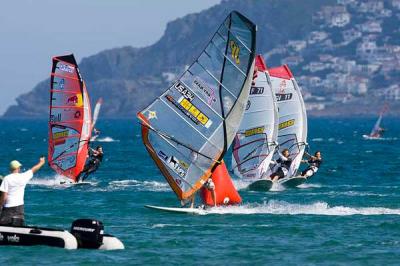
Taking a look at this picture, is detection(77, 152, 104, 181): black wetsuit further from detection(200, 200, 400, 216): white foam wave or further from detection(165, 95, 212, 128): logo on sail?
detection(165, 95, 212, 128): logo on sail

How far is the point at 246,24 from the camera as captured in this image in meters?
34.3

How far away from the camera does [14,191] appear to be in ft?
85.5

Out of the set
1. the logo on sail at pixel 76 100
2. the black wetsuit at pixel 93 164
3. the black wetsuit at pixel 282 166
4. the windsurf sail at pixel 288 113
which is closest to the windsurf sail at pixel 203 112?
the black wetsuit at pixel 93 164

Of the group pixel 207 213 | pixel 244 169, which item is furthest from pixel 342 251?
pixel 244 169

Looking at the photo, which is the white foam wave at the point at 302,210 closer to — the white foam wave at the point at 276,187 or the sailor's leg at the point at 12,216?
the white foam wave at the point at 276,187

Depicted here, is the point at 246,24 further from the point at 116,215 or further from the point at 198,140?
the point at 116,215

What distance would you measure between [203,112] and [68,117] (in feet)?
48.1

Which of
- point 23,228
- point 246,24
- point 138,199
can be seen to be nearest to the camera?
point 23,228

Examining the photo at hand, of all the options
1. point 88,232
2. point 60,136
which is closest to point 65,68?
point 60,136

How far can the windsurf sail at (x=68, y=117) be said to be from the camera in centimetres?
4800

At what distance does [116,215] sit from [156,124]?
9.56 ft

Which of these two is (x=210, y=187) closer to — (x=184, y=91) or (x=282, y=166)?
(x=184, y=91)

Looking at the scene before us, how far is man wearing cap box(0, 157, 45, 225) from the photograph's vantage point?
1020 inches

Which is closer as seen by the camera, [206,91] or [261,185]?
[206,91]
